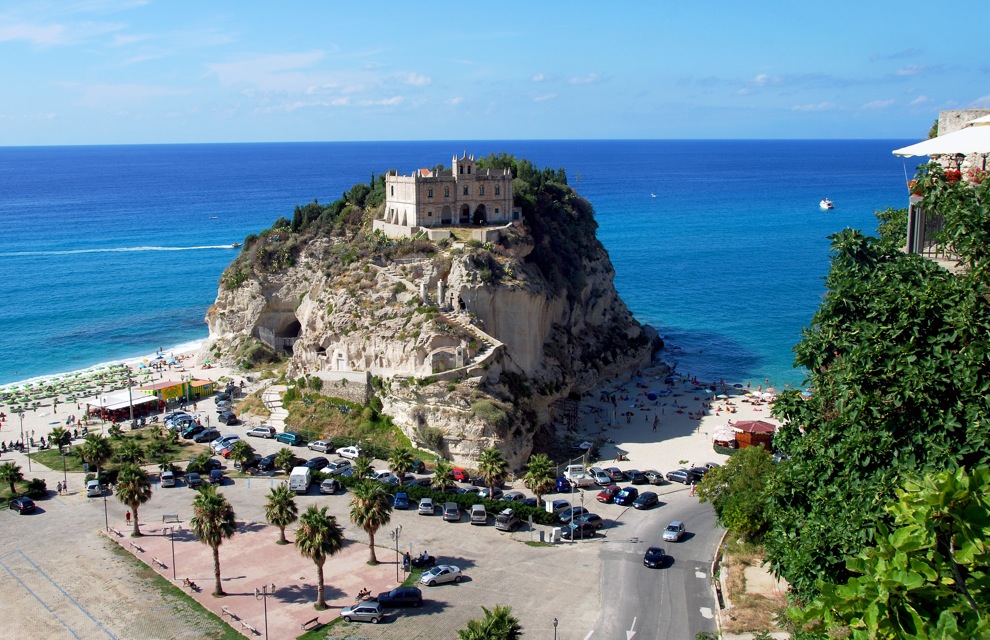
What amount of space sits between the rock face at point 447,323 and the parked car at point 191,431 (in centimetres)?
777

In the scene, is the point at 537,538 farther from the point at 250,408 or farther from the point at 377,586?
the point at 250,408

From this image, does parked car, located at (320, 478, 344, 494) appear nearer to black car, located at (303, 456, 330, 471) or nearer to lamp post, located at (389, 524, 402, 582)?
black car, located at (303, 456, 330, 471)

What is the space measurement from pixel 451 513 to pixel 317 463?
9437mm

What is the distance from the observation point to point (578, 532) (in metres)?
36.1

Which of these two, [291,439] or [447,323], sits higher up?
[447,323]

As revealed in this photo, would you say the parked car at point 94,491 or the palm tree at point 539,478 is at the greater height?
the palm tree at point 539,478

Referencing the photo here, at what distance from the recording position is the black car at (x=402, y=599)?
2979 centimetres

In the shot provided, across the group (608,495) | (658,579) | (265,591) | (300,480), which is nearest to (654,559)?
(658,579)

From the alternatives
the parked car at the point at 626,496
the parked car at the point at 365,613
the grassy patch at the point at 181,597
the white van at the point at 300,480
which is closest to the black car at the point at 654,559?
the parked car at the point at 626,496

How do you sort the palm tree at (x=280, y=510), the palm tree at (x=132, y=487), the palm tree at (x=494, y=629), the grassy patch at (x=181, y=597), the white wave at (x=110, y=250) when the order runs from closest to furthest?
the palm tree at (x=494, y=629)
the grassy patch at (x=181, y=597)
the palm tree at (x=280, y=510)
the palm tree at (x=132, y=487)
the white wave at (x=110, y=250)

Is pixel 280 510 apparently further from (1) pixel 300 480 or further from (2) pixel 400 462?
(2) pixel 400 462

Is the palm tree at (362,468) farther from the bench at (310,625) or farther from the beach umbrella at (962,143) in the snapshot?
the beach umbrella at (962,143)

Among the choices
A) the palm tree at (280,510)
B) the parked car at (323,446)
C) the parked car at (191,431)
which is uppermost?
the palm tree at (280,510)

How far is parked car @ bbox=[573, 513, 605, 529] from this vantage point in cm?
3644
